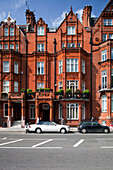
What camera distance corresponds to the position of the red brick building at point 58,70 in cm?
2914

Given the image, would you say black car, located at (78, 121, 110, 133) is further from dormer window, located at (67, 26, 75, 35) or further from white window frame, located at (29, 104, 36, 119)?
dormer window, located at (67, 26, 75, 35)

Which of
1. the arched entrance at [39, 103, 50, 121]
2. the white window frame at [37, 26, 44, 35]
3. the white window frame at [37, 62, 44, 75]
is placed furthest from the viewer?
the white window frame at [37, 26, 44, 35]

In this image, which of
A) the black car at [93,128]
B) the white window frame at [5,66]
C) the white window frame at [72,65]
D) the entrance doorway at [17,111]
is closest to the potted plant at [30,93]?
the entrance doorway at [17,111]

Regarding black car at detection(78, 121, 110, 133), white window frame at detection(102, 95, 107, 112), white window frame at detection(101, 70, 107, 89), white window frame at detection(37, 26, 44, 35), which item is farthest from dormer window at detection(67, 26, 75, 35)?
black car at detection(78, 121, 110, 133)

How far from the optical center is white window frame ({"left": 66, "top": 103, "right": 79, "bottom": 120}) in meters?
29.0

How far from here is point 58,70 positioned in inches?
1254

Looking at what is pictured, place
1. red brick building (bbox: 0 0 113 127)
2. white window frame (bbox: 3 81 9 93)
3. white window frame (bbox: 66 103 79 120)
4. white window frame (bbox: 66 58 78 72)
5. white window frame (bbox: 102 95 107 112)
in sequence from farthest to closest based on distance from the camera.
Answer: white window frame (bbox: 3 81 9 93) → white window frame (bbox: 66 58 78 72) → white window frame (bbox: 102 95 107 112) → red brick building (bbox: 0 0 113 127) → white window frame (bbox: 66 103 79 120)

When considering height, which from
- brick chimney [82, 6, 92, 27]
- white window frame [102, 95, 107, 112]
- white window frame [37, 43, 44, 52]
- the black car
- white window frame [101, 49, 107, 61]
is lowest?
the black car

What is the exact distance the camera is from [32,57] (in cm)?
3284

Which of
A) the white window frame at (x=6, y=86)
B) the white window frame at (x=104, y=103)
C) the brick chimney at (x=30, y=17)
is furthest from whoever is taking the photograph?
the brick chimney at (x=30, y=17)

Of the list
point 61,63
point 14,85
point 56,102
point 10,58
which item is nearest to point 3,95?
point 14,85

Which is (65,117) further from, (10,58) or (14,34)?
(14,34)

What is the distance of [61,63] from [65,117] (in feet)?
26.7

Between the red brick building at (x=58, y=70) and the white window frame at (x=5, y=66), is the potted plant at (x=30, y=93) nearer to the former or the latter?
the red brick building at (x=58, y=70)
